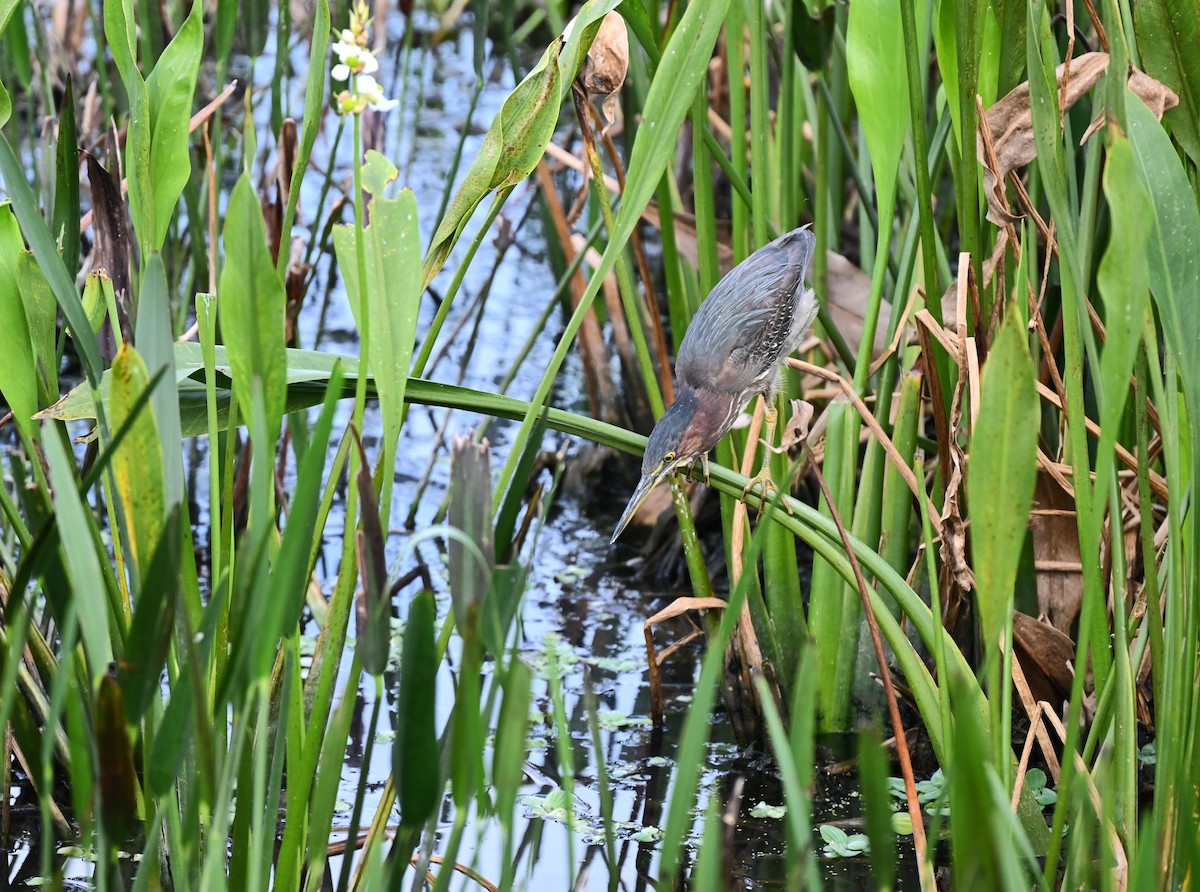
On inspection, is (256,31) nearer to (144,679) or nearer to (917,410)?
(917,410)

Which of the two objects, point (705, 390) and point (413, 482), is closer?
point (705, 390)

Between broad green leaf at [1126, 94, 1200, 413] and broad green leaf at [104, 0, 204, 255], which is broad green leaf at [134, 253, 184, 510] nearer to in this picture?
broad green leaf at [104, 0, 204, 255]

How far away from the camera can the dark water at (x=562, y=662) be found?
1.69m

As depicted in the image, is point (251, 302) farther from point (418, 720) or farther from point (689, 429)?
point (689, 429)

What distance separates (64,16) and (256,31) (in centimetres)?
207

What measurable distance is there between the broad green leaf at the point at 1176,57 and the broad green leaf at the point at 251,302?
94cm

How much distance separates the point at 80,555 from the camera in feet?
2.65

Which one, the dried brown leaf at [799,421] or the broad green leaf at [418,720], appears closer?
the broad green leaf at [418,720]

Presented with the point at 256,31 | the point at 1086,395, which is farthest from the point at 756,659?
the point at 256,31

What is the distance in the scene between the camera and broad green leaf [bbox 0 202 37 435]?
1.21 meters

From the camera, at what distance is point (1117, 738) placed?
4.08 feet

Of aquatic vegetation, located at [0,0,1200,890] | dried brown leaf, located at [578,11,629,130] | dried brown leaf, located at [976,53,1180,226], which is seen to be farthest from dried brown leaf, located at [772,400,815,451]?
dried brown leaf, located at [578,11,629,130]

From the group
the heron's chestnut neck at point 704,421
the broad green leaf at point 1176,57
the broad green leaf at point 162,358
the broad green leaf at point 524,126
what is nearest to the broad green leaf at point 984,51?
the broad green leaf at point 1176,57

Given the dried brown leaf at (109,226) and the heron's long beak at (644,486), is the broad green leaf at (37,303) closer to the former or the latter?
the dried brown leaf at (109,226)
